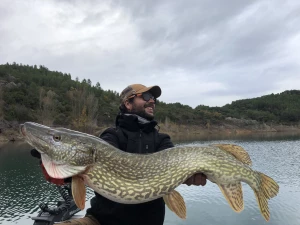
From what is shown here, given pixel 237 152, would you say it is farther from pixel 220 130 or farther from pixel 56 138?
pixel 220 130

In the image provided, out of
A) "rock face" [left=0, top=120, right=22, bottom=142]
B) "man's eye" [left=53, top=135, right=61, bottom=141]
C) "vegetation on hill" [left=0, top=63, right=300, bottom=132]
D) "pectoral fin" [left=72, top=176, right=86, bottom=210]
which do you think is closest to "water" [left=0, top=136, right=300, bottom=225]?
"pectoral fin" [left=72, top=176, right=86, bottom=210]

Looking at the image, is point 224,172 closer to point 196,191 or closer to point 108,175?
point 108,175

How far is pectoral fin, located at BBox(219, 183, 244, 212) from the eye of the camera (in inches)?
103

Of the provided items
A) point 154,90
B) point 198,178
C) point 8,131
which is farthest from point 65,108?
point 198,178

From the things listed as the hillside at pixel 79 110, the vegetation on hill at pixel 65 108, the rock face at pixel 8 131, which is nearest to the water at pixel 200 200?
the rock face at pixel 8 131

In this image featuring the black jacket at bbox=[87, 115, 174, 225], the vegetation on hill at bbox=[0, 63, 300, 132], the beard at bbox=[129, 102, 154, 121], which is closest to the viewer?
the black jacket at bbox=[87, 115, 174, 225]

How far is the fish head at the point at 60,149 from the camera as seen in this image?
7.91 feet

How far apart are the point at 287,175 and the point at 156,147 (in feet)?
44.9

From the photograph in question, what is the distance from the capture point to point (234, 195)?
2631mm

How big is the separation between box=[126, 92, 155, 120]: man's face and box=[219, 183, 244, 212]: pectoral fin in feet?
3.70

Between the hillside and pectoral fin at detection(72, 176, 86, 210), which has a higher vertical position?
the hillside

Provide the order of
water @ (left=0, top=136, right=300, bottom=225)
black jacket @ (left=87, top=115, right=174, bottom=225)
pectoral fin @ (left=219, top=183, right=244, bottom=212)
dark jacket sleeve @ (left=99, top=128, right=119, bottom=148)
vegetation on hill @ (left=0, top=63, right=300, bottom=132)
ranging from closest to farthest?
pectoral fin @ (left=219, top=183, right=244, bottom=212)
black jacket @ (left=87, top=115, right=174, bottom=225)
dark jacket sleeve @ (left=99, top=128, right=119, bottom=148)
water @ (left=0, top=136, right=300, bottom=225)
vegetation on hill @ (left=0, top=63, right=300, bottom=132)

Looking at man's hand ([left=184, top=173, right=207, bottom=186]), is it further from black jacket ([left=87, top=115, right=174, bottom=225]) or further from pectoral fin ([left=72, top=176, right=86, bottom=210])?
pectoral fin ([left=72, top=176, right=86, bottom=210])

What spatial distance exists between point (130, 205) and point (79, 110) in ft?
150
